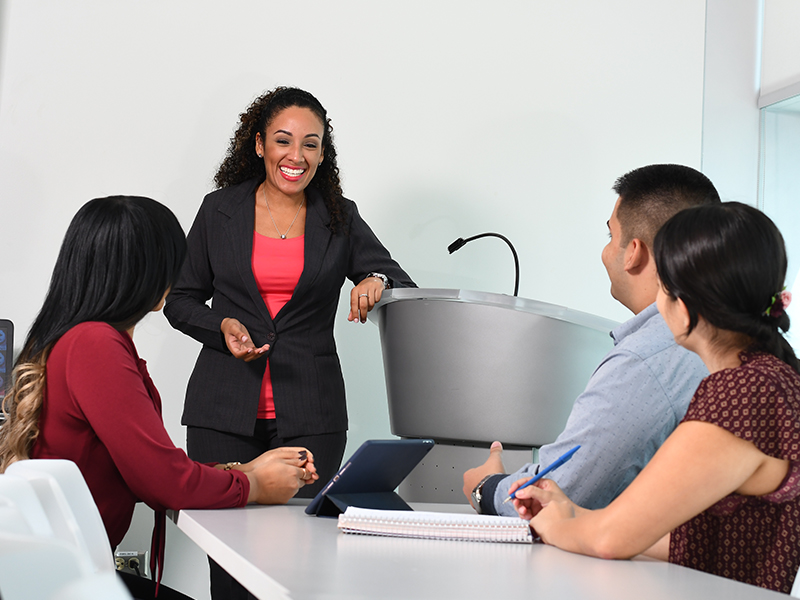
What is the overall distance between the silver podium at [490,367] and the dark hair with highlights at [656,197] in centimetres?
31

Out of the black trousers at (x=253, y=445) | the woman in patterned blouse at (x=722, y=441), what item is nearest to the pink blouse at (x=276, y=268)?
the black trousers at (x=253, y=445)

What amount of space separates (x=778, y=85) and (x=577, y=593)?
3181 millimetres

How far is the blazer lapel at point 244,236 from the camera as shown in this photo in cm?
186

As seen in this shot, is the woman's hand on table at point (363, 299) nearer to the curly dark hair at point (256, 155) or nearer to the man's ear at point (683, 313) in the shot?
the curly dark hair at point (256, 155)

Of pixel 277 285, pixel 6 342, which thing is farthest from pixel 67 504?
pixel 6 342

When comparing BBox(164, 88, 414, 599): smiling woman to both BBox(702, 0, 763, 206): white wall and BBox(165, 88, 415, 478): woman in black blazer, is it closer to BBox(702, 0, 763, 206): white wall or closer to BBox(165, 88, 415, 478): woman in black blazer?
BBox(165, 88, 415, 478): woman in black blazer

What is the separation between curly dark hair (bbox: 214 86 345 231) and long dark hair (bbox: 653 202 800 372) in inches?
48.4

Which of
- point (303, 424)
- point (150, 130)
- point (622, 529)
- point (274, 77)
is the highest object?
point (274, 77)

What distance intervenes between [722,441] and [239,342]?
1.12 metres

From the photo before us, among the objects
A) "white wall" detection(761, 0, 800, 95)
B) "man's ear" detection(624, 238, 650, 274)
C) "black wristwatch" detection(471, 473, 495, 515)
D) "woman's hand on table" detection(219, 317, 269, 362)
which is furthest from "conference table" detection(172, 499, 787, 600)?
"white wall" detection(761, 0, 800, 95)

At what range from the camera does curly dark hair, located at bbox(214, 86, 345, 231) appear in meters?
2.02

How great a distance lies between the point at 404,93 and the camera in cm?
284

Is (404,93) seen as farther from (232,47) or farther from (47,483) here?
(47,483)

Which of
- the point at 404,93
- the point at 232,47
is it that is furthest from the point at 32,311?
the point at 404,93
